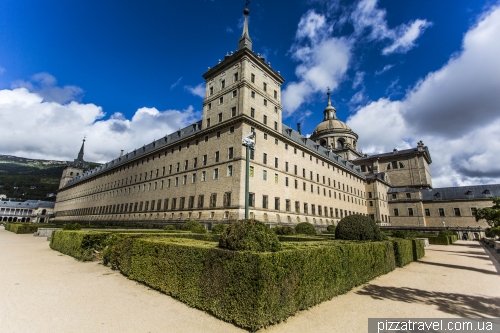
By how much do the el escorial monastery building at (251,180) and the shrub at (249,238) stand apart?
76.1 feet

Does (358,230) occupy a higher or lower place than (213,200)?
lower

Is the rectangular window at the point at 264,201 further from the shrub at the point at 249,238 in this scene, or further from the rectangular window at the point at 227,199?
the shrub at the point at 249,238

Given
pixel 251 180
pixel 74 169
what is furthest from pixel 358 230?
pixel 74 169

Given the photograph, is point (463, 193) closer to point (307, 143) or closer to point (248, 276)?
point (307, 143)

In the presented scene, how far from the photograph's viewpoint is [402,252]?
1499 centimetres

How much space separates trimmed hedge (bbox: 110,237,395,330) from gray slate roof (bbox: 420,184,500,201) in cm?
6842

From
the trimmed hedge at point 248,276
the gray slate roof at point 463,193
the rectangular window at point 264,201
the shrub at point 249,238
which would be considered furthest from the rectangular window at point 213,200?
the gray slate roof at point 463,193

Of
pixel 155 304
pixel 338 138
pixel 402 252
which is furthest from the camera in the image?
pixel 338 138

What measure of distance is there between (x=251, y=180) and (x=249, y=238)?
86.3 feet

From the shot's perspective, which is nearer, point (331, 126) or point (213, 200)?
point (213, 200)

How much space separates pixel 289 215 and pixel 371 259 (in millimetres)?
27442

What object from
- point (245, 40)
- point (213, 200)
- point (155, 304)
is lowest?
point (155, 304)

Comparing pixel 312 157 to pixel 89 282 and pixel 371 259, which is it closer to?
pixel 371 259

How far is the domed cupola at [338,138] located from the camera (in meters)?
82.6
